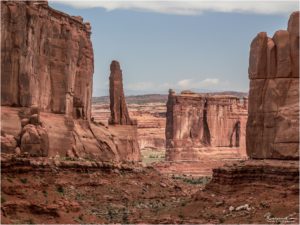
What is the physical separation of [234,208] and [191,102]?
260 ft

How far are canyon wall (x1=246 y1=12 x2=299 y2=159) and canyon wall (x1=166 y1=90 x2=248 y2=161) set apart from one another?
73601mm

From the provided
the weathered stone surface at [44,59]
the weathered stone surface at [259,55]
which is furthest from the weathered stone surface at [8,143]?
the weathered stone surface at [259,55]

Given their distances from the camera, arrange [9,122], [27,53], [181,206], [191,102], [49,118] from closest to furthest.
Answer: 1. [181,206]
2. [9,122]
3. [27,53]
4. [49,118]
5. [191,102]

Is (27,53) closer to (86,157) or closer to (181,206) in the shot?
(86,157)

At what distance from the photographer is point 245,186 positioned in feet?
161

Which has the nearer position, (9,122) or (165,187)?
(9,122)

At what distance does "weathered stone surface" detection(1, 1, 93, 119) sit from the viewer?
207ft

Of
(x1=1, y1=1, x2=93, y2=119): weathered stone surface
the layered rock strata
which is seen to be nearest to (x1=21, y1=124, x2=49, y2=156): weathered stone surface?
(x1=1, y1=1, x2=93, y2=119): weathered stone surface

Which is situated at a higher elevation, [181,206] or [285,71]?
[285,71]

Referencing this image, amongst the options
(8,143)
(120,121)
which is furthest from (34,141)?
(120,121)

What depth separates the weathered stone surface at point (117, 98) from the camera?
8438 centimetres

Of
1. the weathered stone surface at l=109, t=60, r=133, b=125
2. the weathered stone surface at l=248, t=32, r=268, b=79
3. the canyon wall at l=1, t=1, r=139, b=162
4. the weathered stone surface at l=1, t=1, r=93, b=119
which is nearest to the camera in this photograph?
the weathered stone surface at l=248, t=32, r=268, b=79

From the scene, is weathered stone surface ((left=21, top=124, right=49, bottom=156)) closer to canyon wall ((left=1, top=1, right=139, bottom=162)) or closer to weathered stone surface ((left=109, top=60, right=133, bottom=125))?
canyon wall ((left=1, top=1, right=139, bottom=162))

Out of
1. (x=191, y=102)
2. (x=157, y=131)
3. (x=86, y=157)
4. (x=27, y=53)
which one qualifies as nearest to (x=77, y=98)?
(x=86, y=157)
